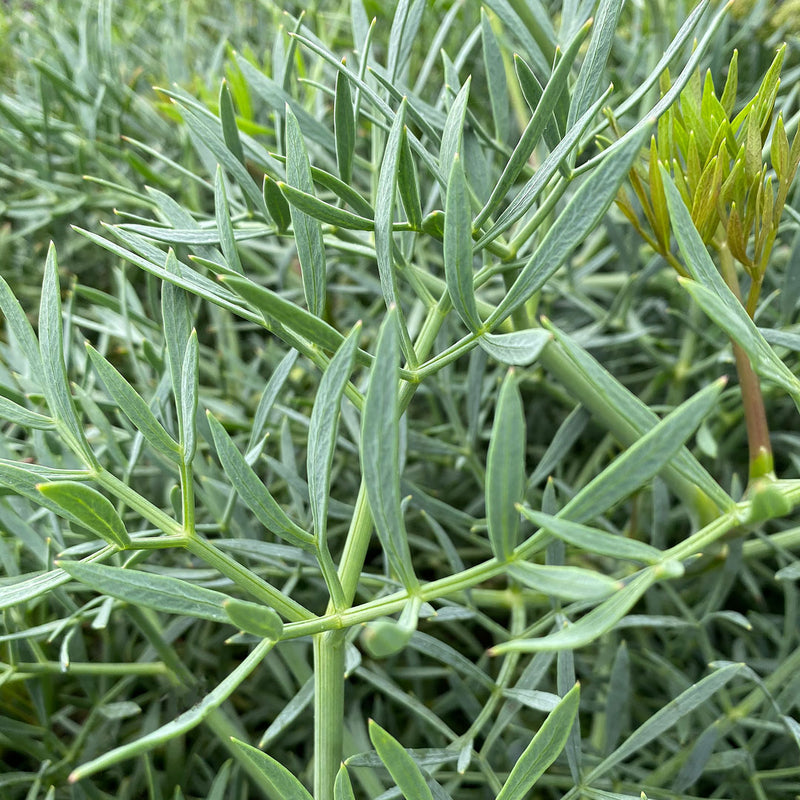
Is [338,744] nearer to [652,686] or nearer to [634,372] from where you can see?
[652,686]

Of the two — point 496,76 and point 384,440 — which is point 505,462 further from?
point 496,76

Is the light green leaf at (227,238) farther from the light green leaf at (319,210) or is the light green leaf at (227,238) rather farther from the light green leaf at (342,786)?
the light green leaf at (342,786)

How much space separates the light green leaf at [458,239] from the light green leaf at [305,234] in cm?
4

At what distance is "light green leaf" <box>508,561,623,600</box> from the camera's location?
138 mm

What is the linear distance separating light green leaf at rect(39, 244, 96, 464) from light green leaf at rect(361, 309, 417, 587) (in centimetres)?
10

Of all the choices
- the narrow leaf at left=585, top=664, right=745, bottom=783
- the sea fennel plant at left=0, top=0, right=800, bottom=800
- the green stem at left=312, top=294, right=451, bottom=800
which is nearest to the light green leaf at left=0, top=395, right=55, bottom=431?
the sea fennel plant at left=0, top=0, right=800, bottom=800

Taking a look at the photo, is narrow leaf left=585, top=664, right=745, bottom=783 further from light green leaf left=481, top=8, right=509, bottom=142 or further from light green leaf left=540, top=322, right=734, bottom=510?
light green leaf left=481, top=8, right=509, bottom=142

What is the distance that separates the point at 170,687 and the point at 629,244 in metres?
0.33

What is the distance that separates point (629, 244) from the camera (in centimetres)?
40

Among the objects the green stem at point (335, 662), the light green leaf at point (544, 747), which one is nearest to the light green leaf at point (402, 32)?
the green stem at point (335, 662)

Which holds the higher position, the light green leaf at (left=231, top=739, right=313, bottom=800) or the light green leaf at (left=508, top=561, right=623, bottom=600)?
the light green leaf at (left=508, top=561, right=623, bottom=600)

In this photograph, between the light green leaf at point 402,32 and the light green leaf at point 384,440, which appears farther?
the light green leaf at point 402,32

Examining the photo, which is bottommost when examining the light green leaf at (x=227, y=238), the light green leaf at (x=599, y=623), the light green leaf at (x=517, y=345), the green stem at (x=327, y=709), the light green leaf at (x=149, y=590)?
the green stem at (x=327, y=709)

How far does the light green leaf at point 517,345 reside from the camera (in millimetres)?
164
